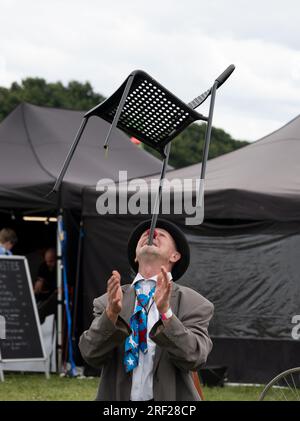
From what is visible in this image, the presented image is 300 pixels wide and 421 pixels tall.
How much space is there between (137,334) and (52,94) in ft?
126

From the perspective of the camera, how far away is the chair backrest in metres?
3.26

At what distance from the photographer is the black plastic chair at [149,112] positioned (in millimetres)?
3246

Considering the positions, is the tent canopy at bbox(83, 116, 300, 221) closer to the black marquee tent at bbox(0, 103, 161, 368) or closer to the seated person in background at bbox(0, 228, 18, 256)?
the black marquee tent at bbox(0, 103, 161, 368)

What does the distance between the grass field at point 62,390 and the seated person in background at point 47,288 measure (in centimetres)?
98

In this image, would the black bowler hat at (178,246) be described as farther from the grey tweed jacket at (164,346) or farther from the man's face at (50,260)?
the man's face at (50,260)

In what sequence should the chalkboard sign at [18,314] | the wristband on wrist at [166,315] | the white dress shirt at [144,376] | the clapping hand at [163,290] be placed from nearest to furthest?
the clapping hand at [163,290], the wristband on wrist at [166,315], the white dress shirt at [144,376], the chalkboard sign at [18,314]

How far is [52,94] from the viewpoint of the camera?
41.7 metres

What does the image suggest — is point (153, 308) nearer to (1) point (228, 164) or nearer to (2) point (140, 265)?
(2) point (140, 265)

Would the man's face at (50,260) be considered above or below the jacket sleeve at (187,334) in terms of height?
below

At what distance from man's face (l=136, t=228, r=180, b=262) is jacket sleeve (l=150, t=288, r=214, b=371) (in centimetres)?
18

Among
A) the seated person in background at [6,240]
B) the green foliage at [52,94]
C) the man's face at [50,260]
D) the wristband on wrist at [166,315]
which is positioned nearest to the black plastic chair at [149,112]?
the wristband on wrist at [166,315]

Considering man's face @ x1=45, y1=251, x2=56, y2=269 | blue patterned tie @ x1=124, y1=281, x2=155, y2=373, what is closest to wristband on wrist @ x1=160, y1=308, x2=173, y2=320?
blue patterned tie @ x1=124, y1=281, x2=155, y2=373

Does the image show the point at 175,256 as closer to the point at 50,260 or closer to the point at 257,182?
the point at 257,182
